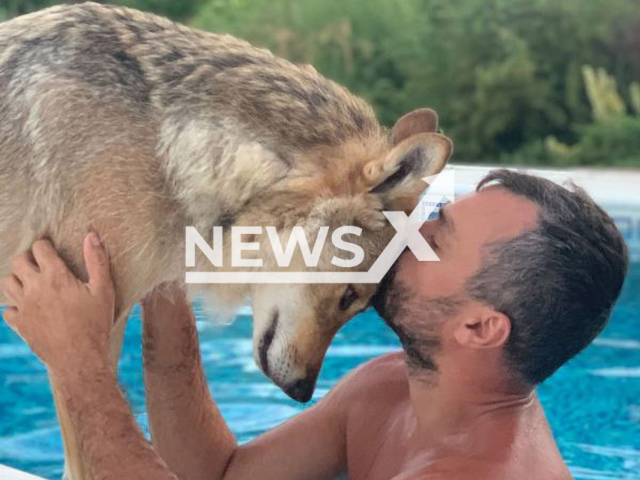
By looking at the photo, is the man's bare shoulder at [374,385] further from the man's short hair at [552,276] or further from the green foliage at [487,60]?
the green foliage at [487,60]

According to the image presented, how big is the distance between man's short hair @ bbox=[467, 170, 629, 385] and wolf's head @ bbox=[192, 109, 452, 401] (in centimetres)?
28

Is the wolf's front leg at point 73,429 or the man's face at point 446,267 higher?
the man's face at point 446,267

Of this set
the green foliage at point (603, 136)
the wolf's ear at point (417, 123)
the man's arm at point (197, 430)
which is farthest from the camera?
the green foliage at point (603, 136)

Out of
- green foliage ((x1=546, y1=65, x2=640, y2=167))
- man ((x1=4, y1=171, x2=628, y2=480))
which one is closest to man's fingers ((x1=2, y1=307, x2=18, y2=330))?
man ((x1=4, y1=171, x2=628, y2=480))

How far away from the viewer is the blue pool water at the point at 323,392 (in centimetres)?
502

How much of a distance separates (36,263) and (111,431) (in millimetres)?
444

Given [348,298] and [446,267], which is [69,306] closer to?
[348,298]

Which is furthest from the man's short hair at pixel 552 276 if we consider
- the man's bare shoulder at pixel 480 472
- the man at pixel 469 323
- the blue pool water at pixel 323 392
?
the blue pool water at pixel 323 392

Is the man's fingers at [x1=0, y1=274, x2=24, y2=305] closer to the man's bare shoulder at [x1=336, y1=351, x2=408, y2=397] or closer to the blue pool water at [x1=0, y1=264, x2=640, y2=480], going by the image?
the man's bare shoulder at [x1=336, y1=351, x2=408, y2=397]

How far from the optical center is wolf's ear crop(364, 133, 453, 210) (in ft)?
8.79

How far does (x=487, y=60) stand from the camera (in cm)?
1293

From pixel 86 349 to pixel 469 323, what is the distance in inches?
35.6

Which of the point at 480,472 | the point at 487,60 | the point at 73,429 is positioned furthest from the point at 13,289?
the point at 487,60

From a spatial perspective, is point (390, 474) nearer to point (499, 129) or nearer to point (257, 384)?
point (257, 384)
